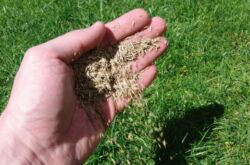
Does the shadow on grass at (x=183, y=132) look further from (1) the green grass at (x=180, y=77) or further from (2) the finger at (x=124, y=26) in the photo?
(2) the finger at (x=124, y=26)

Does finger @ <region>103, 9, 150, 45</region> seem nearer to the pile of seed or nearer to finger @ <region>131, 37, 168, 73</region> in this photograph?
the pile of seed

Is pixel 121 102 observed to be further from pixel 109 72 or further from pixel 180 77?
pixel 180 77

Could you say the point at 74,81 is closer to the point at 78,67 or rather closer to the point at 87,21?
the point at 78,67

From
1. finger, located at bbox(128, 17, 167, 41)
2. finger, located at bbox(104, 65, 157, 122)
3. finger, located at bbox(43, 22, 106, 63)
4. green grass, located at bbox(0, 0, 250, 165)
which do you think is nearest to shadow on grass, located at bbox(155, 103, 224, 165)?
green grass, located at bbox(0, 0, 250, 165)

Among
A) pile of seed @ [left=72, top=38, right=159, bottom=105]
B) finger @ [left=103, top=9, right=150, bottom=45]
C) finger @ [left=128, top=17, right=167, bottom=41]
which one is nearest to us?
pile of seed @ [left=72, top=38, right=159, bottom=105]

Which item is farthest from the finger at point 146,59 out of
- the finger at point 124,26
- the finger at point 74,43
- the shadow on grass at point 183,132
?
the shadow on grass at point 183,132

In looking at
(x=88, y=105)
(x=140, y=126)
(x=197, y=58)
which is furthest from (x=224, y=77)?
(x=88, y=105)
